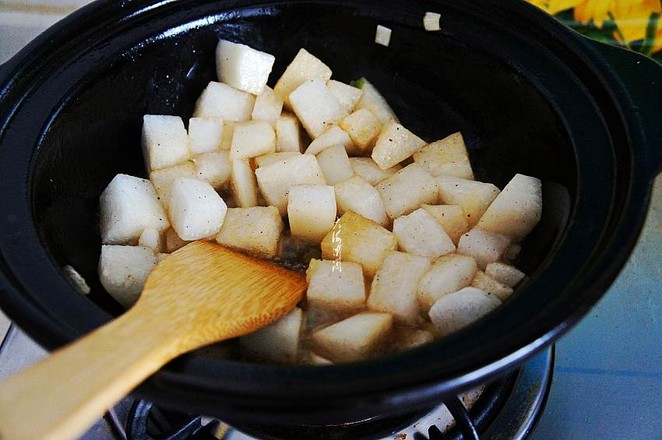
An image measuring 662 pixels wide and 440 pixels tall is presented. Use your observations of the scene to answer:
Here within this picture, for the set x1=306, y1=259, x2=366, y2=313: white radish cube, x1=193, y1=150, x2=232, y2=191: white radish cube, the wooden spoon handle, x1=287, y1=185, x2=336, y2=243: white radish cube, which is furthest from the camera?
x1=193, y1=150, x2=232, y2=191: white radish cube

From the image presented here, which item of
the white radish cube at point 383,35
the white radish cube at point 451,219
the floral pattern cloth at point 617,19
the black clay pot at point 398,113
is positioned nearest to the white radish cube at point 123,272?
the black clay pot at point 398,113

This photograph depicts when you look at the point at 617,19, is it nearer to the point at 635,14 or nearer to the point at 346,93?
the point at 635,14

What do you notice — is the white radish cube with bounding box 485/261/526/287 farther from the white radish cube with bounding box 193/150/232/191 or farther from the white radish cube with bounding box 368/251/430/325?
the white radish cube with bounding box 193/150/232/191

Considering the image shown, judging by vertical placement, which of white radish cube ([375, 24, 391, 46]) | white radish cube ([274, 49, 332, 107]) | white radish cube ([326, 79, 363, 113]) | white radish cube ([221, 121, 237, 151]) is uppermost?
white radish cube ([375, 24, 391, 46])

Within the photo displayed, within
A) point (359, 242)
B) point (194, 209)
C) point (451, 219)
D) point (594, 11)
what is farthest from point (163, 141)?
point (594, 11)

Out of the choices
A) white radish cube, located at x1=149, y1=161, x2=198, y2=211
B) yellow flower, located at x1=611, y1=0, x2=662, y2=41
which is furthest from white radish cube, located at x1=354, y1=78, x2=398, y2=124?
yellow flower, located at x1=611, y1=0, x2=662, y2=41

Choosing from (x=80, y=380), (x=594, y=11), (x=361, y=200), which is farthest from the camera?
(x=594, y=11)
